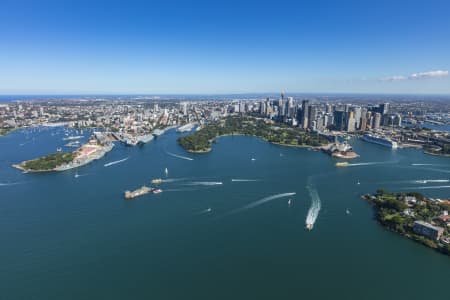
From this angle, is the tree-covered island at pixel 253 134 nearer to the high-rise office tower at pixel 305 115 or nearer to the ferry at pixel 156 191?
the high-rise office tower at pixel 305 115

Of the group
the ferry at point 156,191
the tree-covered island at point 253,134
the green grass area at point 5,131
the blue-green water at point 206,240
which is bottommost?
the blue-green water at point 206,240

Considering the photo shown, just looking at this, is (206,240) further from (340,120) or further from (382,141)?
(340,120)

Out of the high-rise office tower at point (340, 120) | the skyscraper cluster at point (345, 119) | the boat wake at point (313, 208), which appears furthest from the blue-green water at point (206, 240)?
the high-rise office tower at point (340, 120)

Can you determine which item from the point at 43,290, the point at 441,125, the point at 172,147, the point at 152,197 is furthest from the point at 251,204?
the point at 441,125

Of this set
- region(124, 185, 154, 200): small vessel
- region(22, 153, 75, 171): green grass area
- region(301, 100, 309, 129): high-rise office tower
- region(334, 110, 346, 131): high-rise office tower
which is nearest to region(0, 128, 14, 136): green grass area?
region(22, 153, 75, 171): green grass area

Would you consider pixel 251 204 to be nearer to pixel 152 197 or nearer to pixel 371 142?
pixel 152 197

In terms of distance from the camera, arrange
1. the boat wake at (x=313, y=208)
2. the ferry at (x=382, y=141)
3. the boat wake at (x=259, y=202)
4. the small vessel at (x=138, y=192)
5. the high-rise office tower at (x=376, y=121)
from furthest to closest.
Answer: the high-rise office tower at (x=376, y=121), the ferry at (x=382, y=141), the small vessel at (x=138, y=192), the boat wake at (x=259, y=202), the boat wake at (x=313, y=208)
